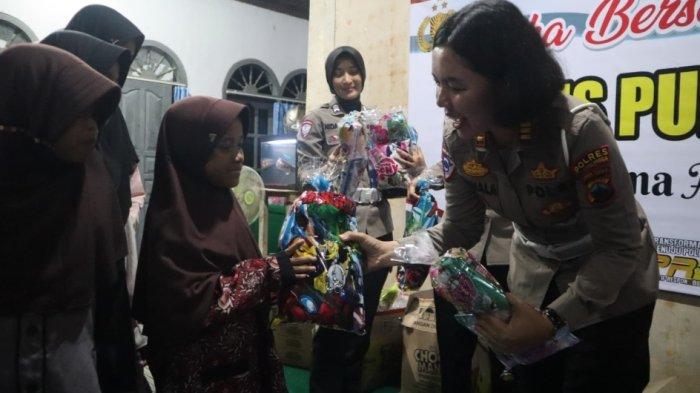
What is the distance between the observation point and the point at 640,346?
1403mm

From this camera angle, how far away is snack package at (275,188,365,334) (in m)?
1.56

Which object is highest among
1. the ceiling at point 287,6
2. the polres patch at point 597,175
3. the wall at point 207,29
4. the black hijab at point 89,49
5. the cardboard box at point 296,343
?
the ceiling at point 287,6

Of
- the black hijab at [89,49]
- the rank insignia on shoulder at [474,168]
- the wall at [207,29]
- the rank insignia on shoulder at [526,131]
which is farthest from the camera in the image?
the wall at [207,29]

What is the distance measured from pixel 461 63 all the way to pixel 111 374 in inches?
52.0

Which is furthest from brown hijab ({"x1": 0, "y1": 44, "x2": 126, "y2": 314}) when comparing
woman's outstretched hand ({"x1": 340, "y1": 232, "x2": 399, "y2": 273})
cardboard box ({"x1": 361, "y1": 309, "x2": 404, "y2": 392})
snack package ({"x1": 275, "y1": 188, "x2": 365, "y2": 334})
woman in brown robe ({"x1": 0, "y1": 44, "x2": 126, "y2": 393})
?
cardboard box ({"x1": 361, "y1": 309, "x2": 404, "y2": 392})

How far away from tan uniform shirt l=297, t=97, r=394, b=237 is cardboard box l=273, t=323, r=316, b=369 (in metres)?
1.05

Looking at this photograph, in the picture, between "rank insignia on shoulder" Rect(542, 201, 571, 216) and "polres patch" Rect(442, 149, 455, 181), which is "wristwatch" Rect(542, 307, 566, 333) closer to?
"rank insignia on shoulder" Rect(542, 201, 571, 216)

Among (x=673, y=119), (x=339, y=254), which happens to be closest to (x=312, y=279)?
(x=339, y=254)

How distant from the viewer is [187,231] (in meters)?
1.53

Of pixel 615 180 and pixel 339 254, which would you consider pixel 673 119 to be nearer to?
pixel 615 180

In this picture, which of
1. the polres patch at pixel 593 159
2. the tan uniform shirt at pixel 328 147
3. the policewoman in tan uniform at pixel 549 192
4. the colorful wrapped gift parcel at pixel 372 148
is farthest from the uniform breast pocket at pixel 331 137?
the polres patch at pixel 593 159

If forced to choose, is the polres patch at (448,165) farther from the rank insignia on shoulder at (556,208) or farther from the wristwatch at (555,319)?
the wristwatch at (555,319)

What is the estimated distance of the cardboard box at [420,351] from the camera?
2.60m

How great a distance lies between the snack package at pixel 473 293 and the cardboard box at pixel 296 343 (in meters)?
2.07
